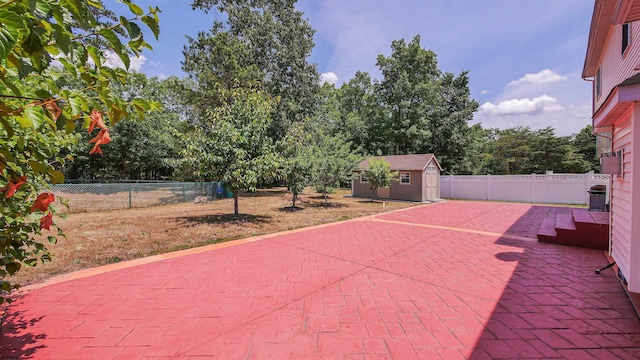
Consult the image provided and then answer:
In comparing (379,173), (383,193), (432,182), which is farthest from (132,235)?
(432,182)

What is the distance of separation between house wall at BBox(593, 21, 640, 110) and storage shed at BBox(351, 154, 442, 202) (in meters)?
10.4

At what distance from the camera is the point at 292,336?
2.85 m

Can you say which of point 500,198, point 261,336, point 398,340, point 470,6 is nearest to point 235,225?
point 261,336

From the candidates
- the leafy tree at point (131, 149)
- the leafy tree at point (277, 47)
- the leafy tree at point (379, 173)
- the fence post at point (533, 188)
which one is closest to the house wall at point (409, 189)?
the leafy tree at point (379, 173)

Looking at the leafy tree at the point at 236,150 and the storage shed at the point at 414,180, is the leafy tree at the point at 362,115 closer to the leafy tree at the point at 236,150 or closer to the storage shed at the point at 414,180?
the storage shed at the point at 414,180

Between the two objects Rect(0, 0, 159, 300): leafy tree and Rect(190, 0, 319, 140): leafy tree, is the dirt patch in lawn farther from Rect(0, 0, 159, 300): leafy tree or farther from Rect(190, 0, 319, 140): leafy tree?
Rect(190, 0, 319, 140): leafy tree

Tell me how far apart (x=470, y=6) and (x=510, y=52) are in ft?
16.6

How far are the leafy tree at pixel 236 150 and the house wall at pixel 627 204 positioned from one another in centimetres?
784

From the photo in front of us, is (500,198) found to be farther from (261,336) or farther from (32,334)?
(32,334)

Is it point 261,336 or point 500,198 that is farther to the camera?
point 500,198

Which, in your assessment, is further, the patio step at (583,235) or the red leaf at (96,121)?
the patio step at (583,235)

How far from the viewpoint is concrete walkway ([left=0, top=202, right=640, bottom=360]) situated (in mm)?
2648

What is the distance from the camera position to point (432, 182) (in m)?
19.3

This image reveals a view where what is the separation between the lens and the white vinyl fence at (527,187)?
15.4 m
